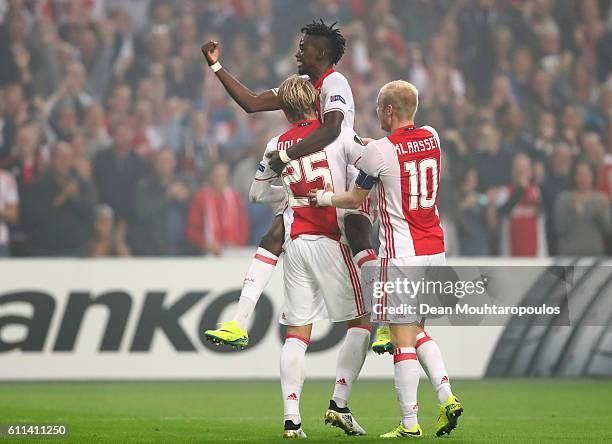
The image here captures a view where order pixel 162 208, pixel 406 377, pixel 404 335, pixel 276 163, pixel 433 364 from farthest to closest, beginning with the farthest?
pixel 162 208 < pixel 276 163 < pixel 433 364 < pixel 404 335 < pixel 406 377

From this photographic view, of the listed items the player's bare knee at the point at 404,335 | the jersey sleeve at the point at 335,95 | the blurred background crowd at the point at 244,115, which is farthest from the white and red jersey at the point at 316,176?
the blurred background crowd at the point at 244,115

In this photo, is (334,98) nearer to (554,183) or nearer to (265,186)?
(265,186)

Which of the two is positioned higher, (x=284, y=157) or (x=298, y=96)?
(x=298, y=96)

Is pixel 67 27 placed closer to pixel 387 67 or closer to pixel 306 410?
pixel 387 67

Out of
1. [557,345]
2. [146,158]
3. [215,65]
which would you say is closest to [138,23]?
[146,158]

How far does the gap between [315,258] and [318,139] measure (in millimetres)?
712

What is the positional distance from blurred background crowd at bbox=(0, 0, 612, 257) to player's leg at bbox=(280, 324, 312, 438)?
7.56m

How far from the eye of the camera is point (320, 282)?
21.5ft

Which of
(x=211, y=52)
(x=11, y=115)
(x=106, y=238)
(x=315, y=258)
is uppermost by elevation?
(x=211, y=52)

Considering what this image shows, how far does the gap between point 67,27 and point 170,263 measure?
542 cm

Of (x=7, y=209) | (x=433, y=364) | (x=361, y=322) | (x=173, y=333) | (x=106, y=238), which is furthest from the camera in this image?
(x=106, y=238)

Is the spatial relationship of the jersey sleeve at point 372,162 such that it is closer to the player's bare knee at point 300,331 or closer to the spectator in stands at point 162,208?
the player's bare knee at point 300,331

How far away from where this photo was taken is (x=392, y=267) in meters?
6.28

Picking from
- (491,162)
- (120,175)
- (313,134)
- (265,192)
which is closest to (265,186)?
(265,192)
